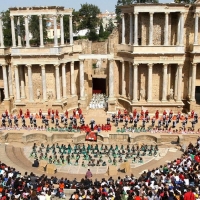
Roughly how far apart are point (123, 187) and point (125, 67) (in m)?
23.2

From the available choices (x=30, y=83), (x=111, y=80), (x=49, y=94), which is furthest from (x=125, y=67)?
(x=30, y=83)

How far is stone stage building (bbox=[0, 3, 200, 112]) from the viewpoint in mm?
36094

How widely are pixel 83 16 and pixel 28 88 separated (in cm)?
5822

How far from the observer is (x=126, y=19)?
129 feet

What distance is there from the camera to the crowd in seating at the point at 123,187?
17.4 m

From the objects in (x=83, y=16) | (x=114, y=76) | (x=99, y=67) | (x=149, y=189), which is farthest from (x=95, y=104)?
(x=83, y=16)

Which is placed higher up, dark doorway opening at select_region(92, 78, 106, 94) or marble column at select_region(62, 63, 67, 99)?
marble column at select_region(62, 63, 67, 99)

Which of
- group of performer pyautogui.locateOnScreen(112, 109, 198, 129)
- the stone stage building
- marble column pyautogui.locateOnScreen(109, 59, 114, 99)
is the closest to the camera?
group of performer pyautogui.locateOnScreen(112, 109, 198, 129)

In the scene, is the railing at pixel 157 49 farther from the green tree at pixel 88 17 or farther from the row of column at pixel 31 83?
the green tree at pixel 88 17

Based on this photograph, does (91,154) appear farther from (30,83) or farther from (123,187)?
(30,83)

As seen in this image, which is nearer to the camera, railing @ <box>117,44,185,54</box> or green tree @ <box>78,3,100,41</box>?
railing @ <box>117,44,185,54</box>

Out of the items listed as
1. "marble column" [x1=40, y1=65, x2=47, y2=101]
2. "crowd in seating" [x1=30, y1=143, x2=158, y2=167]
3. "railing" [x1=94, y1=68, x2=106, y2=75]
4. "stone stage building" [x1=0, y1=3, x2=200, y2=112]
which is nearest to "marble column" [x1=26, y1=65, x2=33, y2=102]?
"stone stage building" [x1=0, y1=3, x2=200, y2=112]

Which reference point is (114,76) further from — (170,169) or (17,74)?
(170,169)

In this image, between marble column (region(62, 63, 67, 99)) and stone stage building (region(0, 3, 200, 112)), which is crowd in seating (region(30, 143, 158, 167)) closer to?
stone stage building (region(0, 3, 200, 112))
